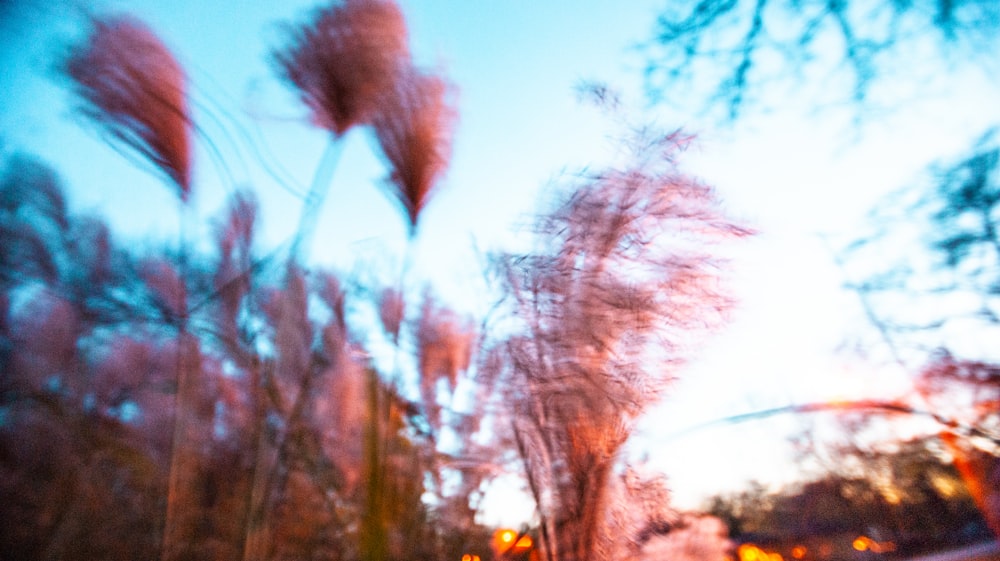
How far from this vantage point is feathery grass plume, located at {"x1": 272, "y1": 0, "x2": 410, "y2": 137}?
4.47 feet

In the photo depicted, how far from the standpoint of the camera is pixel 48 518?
2654 millimetres

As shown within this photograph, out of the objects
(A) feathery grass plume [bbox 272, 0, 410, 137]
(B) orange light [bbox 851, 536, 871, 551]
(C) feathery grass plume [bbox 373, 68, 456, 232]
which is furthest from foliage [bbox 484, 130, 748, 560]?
(B) orange light [bbox 851, 536, 871, 551]

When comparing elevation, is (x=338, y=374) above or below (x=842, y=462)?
above

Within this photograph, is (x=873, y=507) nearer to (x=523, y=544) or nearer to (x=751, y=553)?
(x=751, y=553)

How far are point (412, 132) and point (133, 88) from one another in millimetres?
804

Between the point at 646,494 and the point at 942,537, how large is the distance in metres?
23.5

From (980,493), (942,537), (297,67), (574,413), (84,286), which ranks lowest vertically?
(942,537)

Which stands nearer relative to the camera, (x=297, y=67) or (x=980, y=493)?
(x=297, y=67)

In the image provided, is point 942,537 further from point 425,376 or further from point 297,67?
point 297,67

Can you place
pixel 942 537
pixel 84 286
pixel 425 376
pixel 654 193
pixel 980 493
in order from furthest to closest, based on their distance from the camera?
pixel 942 537 → pixel 980 493 → pixel 84 286 → pixel 425 376 → pixel 654 193

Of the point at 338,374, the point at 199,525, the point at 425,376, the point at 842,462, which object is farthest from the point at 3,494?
the point at 842,462

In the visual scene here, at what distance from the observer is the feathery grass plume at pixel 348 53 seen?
1.36 metres

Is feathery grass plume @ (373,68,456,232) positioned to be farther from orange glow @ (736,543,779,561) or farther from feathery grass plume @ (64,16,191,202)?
orange glow @ (736,543,779,561)

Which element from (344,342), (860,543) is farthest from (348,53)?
(860,543)
